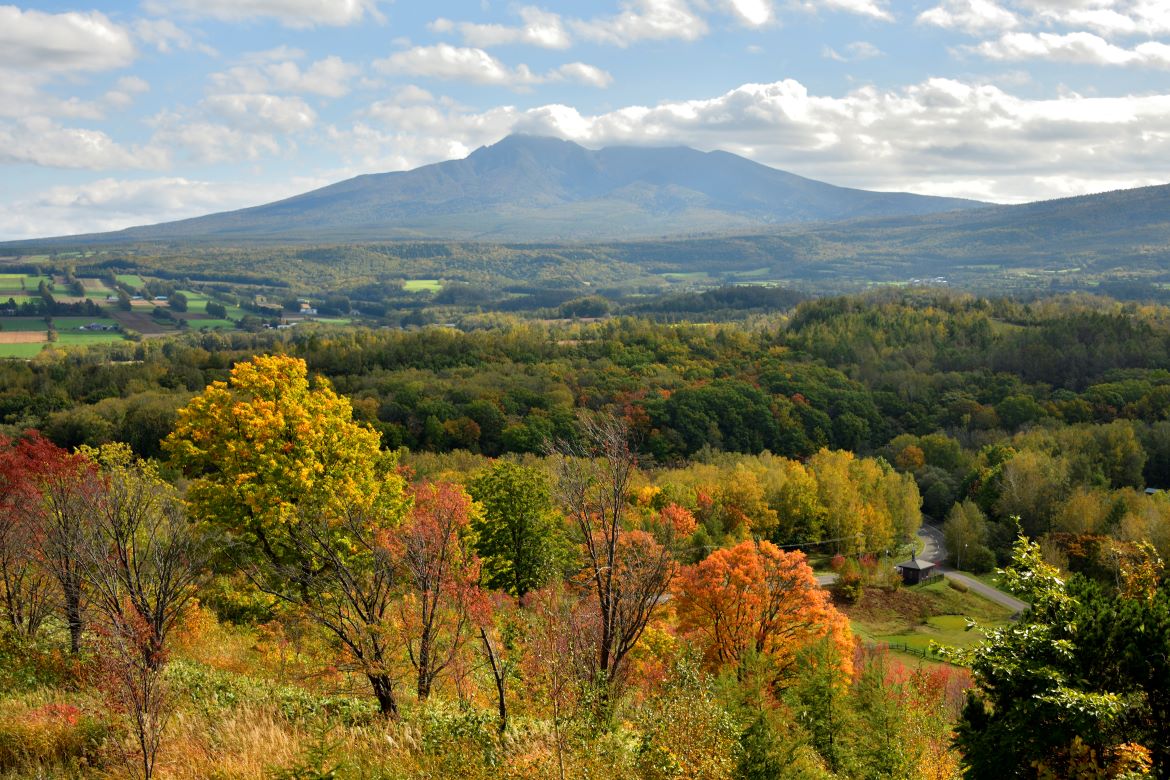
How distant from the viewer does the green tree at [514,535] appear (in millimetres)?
33656

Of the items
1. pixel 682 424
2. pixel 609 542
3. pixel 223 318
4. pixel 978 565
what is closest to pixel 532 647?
pixel 609 542

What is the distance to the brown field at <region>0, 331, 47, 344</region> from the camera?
122188mm

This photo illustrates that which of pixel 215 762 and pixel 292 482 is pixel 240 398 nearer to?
pixel 292 482

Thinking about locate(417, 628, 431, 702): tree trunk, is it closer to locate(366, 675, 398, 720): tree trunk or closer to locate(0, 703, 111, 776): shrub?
locate(366, 675, 398, 720): tree trunk

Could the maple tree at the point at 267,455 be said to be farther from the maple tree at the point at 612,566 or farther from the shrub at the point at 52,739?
the maple tree at the point at 612,566

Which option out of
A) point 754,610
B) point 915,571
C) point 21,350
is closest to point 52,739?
point 754,610

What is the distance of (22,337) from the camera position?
127m

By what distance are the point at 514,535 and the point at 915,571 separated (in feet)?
122

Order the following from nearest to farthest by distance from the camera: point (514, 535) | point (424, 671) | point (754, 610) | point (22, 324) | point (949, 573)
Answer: point (424, 671) < point (754, 610) < point (514, 535) < point (949, 573) < point (22, 324)

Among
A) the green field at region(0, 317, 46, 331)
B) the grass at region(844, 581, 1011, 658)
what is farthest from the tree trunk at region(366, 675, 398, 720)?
the green field at region(0, 317, 46, 331)

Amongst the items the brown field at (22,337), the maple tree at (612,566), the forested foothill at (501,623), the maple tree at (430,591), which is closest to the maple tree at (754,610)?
the forested foothill at (501,623)

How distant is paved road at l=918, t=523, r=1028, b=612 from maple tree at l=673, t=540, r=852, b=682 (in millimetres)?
24503

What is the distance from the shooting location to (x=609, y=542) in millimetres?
14852

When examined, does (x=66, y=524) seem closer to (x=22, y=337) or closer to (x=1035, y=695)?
(x=1035, y=695)
